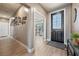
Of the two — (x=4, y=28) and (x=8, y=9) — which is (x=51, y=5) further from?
(x=4, y=28)

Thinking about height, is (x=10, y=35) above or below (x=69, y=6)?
below

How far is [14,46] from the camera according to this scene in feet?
6.48

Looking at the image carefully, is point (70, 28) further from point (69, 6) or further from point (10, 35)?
point (10, 35)

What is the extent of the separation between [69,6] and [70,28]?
376mm

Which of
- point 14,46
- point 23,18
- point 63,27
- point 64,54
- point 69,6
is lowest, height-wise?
point 64,54

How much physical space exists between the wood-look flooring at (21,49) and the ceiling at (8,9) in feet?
1.37

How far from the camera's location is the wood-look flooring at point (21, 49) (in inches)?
75.9

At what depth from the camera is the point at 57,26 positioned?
199 cm

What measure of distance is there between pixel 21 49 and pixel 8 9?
28.8 inches

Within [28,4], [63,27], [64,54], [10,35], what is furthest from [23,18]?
[64,54]

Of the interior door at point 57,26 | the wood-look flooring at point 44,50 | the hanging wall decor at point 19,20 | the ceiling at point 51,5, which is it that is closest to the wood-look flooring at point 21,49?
the wood-look flooring at point 44,50

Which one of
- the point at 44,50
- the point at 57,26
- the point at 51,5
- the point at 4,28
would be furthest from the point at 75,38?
the point at 4,28

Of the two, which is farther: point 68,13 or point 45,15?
point 45,15

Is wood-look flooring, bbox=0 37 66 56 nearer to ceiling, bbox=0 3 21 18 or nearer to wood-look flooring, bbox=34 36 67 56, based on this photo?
wood-look flooring, bbox=34 36 67 56
